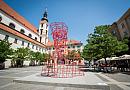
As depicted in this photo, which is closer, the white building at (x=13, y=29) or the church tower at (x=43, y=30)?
the white building at (x=13, y=29)

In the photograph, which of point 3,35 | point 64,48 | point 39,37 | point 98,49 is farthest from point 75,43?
point 64,48

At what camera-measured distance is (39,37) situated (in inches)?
2282

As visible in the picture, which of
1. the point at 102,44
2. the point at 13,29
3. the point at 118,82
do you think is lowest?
the point at 118,82

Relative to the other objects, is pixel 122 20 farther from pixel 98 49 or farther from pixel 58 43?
pixel 58 43

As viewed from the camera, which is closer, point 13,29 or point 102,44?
point 102,44

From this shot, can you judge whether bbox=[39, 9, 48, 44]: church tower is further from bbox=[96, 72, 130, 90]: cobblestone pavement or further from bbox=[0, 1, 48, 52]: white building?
bbox=[96, 72, 130, 90]: cobblestone pavement

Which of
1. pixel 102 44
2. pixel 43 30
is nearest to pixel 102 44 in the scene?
pixel 102 44

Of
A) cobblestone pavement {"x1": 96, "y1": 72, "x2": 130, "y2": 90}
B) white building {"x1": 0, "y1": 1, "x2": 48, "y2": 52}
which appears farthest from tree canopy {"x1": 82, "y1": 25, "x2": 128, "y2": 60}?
white building {"x1": 0, "y1": 1, "x2": 48, "y2": 52}

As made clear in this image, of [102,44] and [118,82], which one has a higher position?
[102,44]

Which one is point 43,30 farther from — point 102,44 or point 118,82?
point 118,82

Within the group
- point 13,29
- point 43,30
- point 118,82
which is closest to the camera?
point 118,82

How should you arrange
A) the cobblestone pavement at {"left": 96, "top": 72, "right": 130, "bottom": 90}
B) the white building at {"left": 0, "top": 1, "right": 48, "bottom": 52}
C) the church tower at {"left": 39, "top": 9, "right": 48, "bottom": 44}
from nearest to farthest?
the cobblestone pavement at {"left": 96, "top": 72, "right": 130, "bottom": 90} < the white building at {"left": 0, "top": 1, "right": 48, "bottom": 52} < the church tower at {"left": 39, "top": 9, "right": 48, "bottom": 44}

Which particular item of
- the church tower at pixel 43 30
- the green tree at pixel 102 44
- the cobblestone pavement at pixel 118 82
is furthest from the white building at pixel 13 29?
the cobblestone pavement at pixel 118 82

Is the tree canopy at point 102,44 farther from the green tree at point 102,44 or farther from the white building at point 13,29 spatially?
the white building at point 13,29
